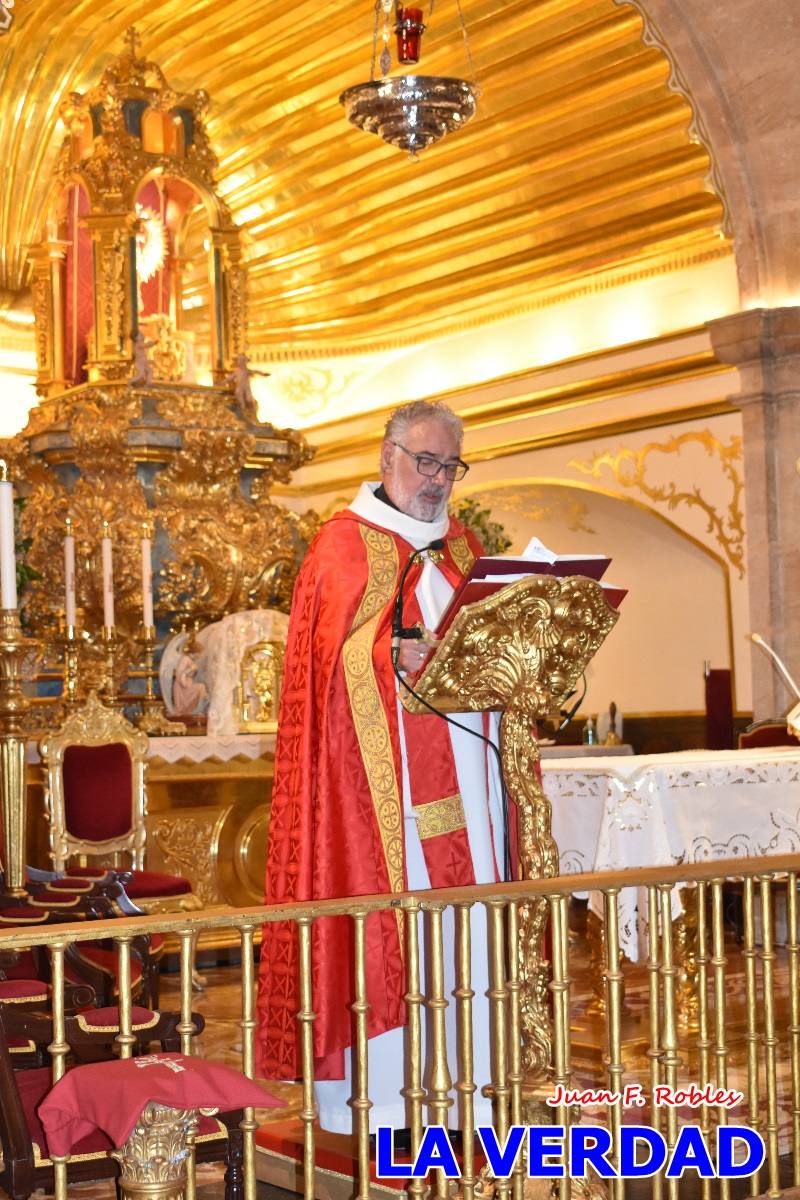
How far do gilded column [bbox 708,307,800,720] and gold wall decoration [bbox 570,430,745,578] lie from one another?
1.09m

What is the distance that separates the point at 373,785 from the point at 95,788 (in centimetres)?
271

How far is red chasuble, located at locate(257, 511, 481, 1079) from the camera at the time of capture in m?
3.94

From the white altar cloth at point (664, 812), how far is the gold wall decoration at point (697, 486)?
3808mm

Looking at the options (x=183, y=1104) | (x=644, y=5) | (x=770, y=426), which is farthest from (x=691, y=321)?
(x=183, y=1104)

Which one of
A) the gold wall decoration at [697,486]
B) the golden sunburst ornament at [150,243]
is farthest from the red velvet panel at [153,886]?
the gold wall decoration at [697,486]

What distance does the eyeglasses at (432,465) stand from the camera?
3.97 meters

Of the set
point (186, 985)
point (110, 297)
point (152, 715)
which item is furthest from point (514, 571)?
point (110, 297)

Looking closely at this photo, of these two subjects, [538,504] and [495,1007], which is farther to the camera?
[538,504]

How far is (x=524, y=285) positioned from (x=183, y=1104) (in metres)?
9.28

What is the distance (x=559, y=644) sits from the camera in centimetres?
365

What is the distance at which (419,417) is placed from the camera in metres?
3.96

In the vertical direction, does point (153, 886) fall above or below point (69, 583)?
below

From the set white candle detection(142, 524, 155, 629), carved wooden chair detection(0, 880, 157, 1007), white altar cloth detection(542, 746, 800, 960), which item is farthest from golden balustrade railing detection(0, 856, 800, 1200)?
white candle detection(142, 524, 155, 629)

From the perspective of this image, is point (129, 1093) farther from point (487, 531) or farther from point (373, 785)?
point (487, 531)
